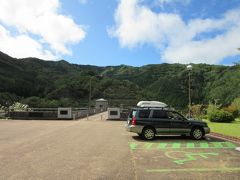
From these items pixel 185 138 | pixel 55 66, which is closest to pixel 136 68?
pixel 55 66

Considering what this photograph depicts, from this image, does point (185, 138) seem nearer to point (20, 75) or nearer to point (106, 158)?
point (106, 158)

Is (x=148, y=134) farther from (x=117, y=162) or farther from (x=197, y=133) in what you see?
(x=117, y=162)

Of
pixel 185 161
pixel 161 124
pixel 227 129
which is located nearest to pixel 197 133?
pixel 161 124

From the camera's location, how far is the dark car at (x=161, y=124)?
1620cm

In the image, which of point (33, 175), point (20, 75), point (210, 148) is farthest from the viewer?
point (20, 75)

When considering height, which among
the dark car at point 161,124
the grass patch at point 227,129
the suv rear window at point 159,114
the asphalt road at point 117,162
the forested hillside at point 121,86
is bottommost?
the asphalt road at point 117,162

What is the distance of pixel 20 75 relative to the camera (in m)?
117

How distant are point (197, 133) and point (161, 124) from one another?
6.81 ft

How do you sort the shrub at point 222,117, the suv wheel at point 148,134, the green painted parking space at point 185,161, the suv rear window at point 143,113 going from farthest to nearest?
the shrub at point 222,117, the suv rear window at point 143,113, the suv wheel at point 148,134, the green painted parking space at point 185,161

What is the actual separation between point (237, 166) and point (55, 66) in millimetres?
161672

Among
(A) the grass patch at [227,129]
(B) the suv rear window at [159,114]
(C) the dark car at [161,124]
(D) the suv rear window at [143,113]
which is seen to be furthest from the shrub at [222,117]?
(D) the suv rear window at [143,113]

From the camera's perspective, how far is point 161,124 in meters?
16.3

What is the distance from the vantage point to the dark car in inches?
638

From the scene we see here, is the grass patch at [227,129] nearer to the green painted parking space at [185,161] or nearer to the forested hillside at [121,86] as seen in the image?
the green painted parking space at [185,161]
